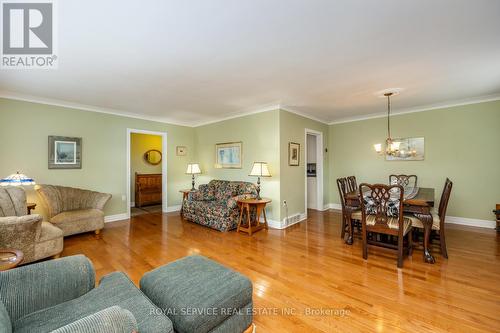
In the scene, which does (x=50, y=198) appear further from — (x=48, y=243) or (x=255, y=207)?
(x=255, y=207)

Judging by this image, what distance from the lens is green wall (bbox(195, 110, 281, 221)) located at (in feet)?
14.3

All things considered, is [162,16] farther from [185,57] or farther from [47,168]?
[47,168]

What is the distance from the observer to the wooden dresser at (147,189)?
6449mm

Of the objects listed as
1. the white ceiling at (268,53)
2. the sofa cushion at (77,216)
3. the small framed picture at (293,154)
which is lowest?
the sofa cushion at (77,216)

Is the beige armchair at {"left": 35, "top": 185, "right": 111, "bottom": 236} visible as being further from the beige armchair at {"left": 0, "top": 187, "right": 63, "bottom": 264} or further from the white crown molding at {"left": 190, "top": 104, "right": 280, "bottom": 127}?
the white crown molding at {"left": 190, "top": 104, "right": 280, "bottom": 127}

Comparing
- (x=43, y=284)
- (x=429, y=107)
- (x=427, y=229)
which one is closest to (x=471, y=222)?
(x=429, y=107)

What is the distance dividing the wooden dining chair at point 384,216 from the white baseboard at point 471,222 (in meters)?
2.28

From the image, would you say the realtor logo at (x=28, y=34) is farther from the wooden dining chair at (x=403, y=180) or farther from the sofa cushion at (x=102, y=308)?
the wooden dining chair at (x=403, y=180)

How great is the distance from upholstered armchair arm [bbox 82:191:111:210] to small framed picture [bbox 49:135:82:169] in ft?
2.13

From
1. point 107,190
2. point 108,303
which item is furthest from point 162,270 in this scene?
point 107,190

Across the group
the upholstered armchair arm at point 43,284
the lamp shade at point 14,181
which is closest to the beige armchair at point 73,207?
the lamp shade at point 14,181

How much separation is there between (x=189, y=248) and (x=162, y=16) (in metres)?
2.84

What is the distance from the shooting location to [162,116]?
5.31 metres

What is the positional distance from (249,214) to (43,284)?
2844mm
